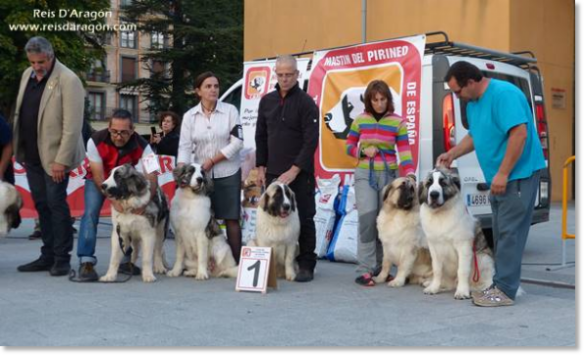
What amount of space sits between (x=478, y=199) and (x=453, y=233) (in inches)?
86.5

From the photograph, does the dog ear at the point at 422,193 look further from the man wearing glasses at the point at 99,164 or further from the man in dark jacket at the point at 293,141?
the man wearing glasses at the point at 99,164

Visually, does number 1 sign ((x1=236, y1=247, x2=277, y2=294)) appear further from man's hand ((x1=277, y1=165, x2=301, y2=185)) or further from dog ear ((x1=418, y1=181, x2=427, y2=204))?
dog ear ((x1=418, y1=181, x2=427, y2=204))

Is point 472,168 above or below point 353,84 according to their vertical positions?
below

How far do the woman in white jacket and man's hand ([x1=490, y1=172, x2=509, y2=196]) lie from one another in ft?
8.67

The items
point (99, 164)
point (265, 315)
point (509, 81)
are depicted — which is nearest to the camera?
point (265, 315)

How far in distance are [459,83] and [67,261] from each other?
417 centimetres

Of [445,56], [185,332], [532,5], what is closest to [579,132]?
[532,5]

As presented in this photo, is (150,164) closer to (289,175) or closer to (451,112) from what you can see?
(289,175)

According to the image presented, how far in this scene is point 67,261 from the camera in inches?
284

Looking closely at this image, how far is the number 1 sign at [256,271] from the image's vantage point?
20.8 ft

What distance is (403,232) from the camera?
6.63 metres

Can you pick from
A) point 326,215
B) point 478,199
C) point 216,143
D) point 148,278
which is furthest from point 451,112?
point 148,278

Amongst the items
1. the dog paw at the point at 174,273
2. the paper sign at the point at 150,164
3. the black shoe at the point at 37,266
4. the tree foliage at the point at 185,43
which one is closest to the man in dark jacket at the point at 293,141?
the paper sign at the point at 150,164

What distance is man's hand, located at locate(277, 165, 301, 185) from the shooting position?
6844mm
